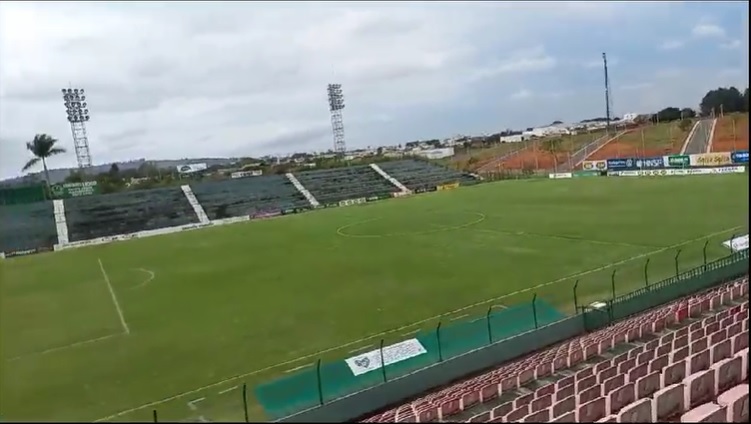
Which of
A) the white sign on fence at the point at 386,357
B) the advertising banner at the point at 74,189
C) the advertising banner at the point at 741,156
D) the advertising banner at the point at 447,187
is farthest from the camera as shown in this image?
the advertising banner at the point at 447,187

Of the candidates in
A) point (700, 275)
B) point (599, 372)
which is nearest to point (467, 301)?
point (700, 275)

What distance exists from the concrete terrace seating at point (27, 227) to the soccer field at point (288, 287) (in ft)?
12.4

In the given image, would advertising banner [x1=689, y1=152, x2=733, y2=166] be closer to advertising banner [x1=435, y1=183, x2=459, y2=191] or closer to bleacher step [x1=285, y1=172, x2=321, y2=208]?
advertising banner [x1=435, y1=183, x2=459, y2=191]

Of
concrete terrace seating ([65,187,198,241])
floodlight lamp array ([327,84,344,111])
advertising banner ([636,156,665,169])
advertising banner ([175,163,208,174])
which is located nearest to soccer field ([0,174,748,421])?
concrete terrace seating ([65,187,198,241])

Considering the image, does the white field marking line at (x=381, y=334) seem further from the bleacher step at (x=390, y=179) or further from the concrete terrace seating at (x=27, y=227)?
the bleacher step at (x=390, y=179)

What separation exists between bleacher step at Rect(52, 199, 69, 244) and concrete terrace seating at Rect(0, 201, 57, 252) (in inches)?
8.7

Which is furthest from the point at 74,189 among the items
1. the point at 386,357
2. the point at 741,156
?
the point at 741,156

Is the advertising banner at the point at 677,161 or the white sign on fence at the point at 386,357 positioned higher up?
the advertising banner at the point at 677,161

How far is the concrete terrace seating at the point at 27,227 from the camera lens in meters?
34.3

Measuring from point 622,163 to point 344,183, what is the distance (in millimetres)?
22052

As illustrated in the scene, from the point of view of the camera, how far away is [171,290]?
19328 millimetres

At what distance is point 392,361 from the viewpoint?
32.0ft

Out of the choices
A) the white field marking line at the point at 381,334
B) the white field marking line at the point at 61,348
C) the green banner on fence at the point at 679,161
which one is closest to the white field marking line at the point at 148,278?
the white field marking line at the point at 61,348

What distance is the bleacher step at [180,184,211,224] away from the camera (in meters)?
42.1
